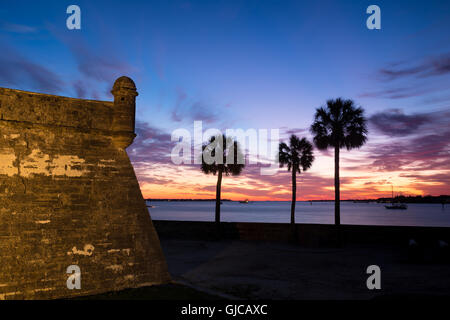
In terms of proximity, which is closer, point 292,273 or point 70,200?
point 70,200

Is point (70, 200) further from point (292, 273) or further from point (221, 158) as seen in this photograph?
point (221, 158)

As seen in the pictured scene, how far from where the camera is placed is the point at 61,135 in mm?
10961

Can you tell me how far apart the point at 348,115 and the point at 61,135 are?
842 inches

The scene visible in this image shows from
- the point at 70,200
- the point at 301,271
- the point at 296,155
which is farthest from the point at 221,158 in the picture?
the point at 70,200

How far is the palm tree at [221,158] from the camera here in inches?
1250

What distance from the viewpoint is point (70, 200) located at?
34.4 feet

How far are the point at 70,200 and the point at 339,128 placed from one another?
823 inches

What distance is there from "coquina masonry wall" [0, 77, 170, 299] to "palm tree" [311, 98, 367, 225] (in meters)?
17.7

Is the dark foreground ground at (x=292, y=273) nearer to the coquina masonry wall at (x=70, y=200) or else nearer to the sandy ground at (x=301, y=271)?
the sandy ground at (x=301, y=271)

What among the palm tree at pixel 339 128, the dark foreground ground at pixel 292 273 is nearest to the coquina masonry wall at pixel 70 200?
the dark foreground ground at pixel 292 273

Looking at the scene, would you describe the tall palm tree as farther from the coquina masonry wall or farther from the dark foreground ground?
the coquina masonry wall

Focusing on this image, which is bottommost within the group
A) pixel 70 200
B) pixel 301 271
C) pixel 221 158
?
pixel 301 271
